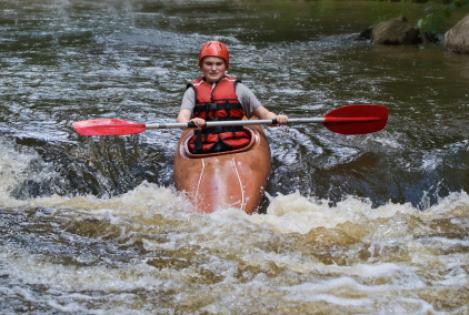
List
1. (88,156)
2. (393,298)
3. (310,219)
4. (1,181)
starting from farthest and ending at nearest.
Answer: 1. (88,156)
2. (1,181)
3. (310,219)
4. (393,298)

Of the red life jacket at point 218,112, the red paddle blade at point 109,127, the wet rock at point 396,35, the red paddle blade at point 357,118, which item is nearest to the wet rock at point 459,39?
the wet rock at point 396,35

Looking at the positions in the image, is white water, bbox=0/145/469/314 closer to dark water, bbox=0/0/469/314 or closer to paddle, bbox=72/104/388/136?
dark water, bbox=0/0/469/314

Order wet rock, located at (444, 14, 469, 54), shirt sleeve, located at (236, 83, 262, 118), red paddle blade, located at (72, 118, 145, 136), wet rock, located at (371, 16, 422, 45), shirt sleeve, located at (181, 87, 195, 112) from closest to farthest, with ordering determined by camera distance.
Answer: red paddle blade, located at (72, 118, 145, 136) < shirt sleeve, located at (181, 87, 195, 112) < shirt sleeve, located at (236, 83, 262, 118) < wet rock, located at (444, 14, 469, 54) < wet rock, located at (371, 16, 422, 45)

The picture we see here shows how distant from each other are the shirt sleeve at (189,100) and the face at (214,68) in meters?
0.19

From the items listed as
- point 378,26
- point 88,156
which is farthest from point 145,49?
point 88,156

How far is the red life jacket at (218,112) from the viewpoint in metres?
4.97

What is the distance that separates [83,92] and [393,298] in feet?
17.4

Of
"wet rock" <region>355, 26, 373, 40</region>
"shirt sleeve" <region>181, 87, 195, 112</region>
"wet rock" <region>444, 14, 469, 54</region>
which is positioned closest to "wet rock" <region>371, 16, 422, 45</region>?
"wet rock" <region>355, 26, 373, 40</region>

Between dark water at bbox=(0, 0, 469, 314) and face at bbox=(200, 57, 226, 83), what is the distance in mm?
812

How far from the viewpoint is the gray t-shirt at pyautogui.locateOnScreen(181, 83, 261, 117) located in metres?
5.16

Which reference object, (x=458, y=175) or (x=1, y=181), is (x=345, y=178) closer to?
(x=458, y=175)

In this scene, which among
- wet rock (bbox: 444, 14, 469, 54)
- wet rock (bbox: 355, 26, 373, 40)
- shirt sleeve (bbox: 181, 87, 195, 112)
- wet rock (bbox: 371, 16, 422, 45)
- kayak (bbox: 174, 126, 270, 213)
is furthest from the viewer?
wet rock (bbox: 355, 26, 373, 40)

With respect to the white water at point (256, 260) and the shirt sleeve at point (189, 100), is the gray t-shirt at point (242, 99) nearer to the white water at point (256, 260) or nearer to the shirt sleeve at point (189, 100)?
the shirt sleeve at point (189, 100)

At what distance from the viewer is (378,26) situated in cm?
1179
